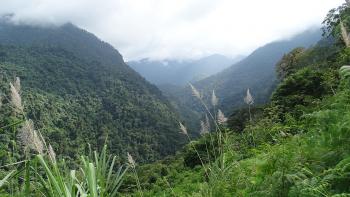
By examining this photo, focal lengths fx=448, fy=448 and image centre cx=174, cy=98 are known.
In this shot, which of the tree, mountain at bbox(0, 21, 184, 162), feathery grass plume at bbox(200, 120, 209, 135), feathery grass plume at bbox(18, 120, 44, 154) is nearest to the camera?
feathery grass plume at bbox(18, 120, 44, 154)

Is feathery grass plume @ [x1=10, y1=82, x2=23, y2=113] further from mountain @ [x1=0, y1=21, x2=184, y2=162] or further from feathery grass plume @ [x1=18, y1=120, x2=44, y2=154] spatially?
mountain @ [x1=0, y1=21, x2=184, y2=162]

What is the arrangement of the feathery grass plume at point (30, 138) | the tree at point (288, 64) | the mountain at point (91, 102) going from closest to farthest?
the feathery grass plume at point (30, 138) < the tree at point (288, 64) < the mountain at point (91, 102)

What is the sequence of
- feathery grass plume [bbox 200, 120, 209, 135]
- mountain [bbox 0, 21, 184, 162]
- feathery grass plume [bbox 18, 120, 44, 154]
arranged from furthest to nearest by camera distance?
mountain [bbox 0, 21, 184, 162], feathery grass plume [bbox 200, 120, 209, 135], feathery grass plume [bbox 18, 120, 44, 154]

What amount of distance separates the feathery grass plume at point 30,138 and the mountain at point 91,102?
160ft

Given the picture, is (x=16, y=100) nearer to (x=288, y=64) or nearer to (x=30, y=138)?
(x=30, y=138)

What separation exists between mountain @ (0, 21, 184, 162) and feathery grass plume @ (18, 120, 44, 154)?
48707 millimetres

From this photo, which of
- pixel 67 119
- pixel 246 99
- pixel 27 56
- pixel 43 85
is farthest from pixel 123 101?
pixel 246 99

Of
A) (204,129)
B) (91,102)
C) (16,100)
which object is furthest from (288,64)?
(91,102)

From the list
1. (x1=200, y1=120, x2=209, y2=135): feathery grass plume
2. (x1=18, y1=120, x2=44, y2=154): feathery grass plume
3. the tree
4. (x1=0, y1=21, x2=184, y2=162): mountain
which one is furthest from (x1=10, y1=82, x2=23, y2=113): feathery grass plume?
(x1=0, y1=21, x2=184, y2=162): mountain

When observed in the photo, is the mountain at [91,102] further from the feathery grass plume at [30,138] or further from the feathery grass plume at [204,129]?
the feathery grass plume at [30,138]

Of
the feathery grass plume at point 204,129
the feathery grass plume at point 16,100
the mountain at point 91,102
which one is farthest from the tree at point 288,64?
the feathery grass plume at point 16,100

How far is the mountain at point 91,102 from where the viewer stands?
71938 mm

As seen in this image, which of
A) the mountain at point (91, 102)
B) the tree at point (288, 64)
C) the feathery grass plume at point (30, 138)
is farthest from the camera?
the mountain at point (91, 102)

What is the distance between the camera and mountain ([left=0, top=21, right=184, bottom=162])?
236ft
